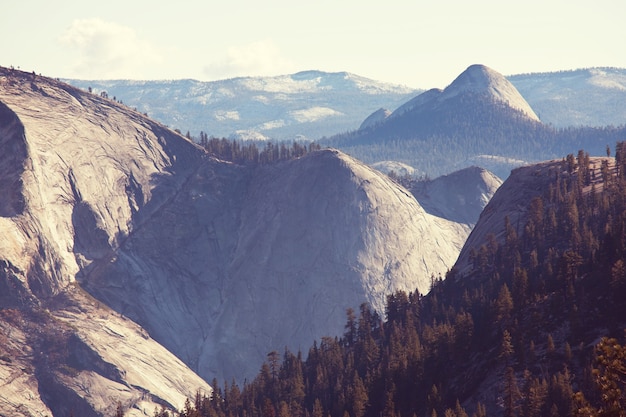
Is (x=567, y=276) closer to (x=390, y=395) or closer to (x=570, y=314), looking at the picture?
(x=570, y=314)

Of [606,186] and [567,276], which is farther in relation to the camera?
[606,186]

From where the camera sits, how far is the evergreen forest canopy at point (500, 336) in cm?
12350

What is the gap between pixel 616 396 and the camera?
5559 centimetres

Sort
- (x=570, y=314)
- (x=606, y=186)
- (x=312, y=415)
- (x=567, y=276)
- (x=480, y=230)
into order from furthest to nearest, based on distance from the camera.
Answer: (x=480, y=230), (x=606, y=186), (x=312, y=415), (x=567, y=276), (x=570, y=314)

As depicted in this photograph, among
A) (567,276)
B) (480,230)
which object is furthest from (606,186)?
(567,276)

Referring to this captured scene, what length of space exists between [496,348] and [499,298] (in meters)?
9.28

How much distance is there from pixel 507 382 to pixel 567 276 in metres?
26.9

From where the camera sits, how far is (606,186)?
17550cm

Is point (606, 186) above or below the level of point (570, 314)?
above

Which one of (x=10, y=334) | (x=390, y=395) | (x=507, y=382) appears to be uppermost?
(x=507, y=382)

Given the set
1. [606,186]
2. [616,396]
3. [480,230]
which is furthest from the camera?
[480,230]

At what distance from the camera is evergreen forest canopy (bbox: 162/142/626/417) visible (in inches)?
4862

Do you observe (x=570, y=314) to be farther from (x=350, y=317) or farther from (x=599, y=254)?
(x=350, y=317)

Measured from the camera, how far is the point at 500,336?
445 ft
